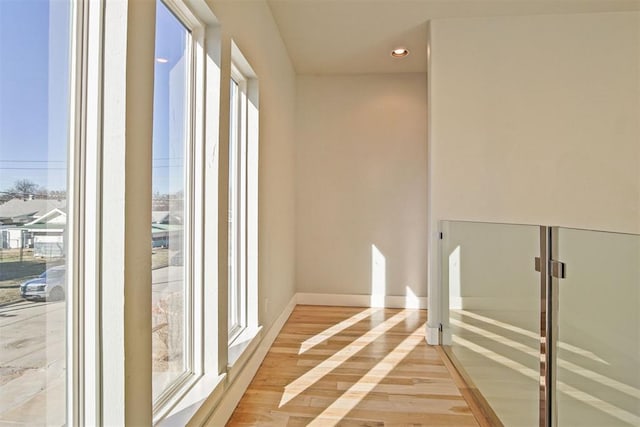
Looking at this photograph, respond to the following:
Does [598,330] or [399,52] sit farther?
[399,52]

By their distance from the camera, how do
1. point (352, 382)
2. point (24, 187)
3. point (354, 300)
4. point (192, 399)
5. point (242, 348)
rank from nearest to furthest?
point (24, 187), point (192, 399), point (242, 348), point (352, 382), point (354, 300)

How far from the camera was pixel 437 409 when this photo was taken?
207 centimetres

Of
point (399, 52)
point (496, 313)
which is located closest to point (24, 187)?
point (496, 313)

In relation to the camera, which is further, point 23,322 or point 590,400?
point 590,400

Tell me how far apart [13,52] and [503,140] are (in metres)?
3.19

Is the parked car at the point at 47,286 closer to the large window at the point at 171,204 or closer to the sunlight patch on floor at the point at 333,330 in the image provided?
the large window at the point at 171,204

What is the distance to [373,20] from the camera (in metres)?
3.16

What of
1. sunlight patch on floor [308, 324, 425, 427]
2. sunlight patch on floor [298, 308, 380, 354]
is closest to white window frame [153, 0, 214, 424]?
sunlight patch on floor [308, 324, 425, 427]

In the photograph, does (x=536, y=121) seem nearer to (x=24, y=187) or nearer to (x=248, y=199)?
(x=248, y=199)

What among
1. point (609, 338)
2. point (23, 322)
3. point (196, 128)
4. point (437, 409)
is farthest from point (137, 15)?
point (437, 409)

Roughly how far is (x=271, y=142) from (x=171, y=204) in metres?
1.58

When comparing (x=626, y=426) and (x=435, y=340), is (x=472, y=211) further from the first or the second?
(x=626, y=426)

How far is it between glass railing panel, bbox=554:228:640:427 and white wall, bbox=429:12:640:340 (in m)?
1.71

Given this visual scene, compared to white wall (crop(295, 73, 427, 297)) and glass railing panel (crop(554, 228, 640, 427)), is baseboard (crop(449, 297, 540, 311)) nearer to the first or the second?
glass railing panel (crop(554, 228, 640, 427))
